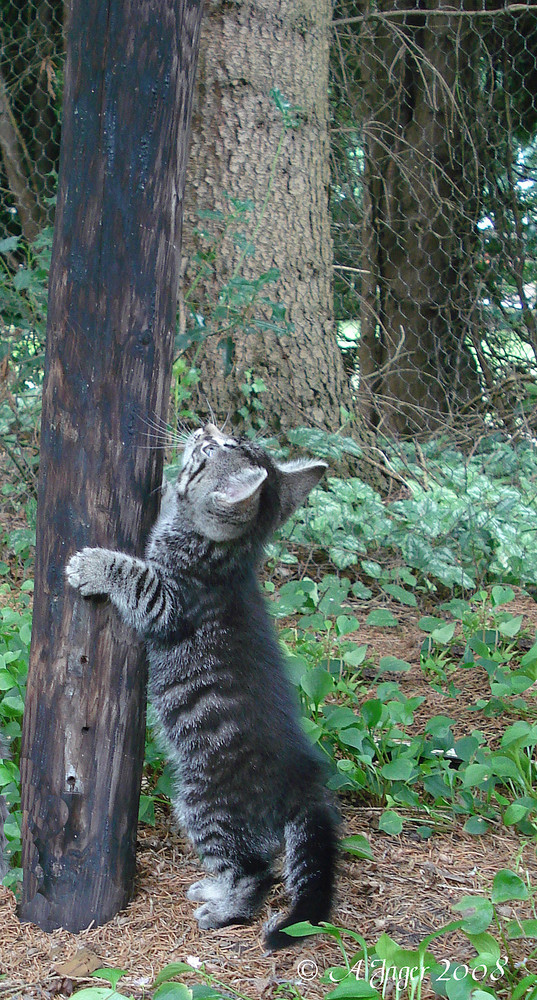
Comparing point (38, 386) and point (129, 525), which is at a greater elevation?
point (38, 386)

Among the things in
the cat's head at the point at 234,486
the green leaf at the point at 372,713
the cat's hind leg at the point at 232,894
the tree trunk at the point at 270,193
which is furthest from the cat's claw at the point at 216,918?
the tree trunk at the point at 270,193

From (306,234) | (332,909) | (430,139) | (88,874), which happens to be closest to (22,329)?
(306,234)

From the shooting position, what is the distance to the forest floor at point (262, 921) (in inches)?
74.0

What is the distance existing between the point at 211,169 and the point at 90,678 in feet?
11.1

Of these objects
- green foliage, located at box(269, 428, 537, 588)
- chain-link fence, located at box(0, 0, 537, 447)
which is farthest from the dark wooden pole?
chain-link fence, located at box(0, 0, 537, 447)

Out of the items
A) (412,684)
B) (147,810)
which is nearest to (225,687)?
(147,810)

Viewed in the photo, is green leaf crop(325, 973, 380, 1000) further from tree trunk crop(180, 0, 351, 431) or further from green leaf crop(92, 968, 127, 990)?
tree trunk crop(180, 0, 351, 431)

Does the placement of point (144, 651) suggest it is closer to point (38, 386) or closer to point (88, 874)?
point (88, 874)

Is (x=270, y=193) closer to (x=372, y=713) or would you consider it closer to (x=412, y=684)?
(x=412, y=684)

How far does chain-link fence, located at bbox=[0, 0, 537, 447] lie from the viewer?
622 cm

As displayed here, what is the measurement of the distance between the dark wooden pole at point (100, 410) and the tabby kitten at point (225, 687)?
12cm

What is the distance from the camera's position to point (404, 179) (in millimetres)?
6324

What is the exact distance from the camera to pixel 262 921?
2.14 meters

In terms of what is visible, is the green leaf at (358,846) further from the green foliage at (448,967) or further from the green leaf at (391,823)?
the green foliage at (448,967)
